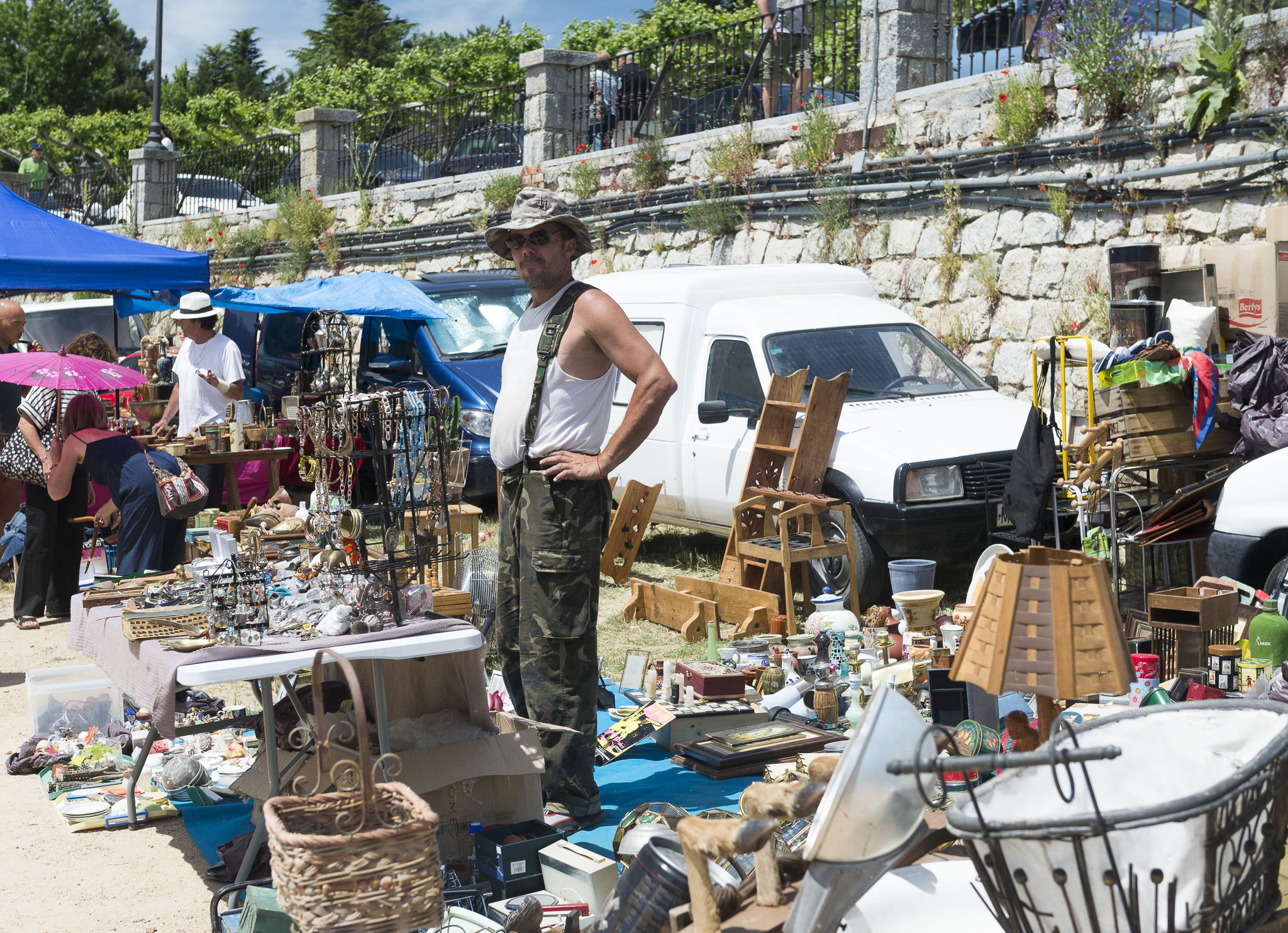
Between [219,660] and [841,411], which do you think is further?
[841,411]

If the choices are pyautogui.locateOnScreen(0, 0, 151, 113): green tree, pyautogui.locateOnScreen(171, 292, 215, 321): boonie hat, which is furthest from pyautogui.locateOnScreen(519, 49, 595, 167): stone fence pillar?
pyautogui.locateOnScreen(0, 0, 151, 113): green tree

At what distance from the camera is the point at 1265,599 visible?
241 inches

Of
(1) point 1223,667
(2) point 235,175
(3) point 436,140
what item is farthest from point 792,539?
(2) point 235,175

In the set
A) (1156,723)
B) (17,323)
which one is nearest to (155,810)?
(1156,723)

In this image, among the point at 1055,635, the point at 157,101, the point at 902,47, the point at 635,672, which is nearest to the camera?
the point at 1055,635

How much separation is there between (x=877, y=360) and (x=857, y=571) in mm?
1738

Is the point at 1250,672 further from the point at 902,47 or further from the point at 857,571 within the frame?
the point at 902,47

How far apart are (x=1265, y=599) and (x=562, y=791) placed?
3.61 metres

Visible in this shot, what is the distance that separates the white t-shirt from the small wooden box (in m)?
5.09

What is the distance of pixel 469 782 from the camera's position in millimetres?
4484

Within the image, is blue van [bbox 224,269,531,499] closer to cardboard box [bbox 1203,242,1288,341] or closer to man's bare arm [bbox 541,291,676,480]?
cardboard box [bbox 1203,242,1288,341]

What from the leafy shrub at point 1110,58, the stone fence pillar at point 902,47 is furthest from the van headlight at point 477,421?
the leafy shrub at point 1110,58

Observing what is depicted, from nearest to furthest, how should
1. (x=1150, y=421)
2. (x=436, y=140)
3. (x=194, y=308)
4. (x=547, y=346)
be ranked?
(x=547, y=346) → (x=1150, y=421) → (x=194, y=308) → (x=436, y=140)

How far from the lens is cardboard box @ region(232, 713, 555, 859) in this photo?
173 inches
